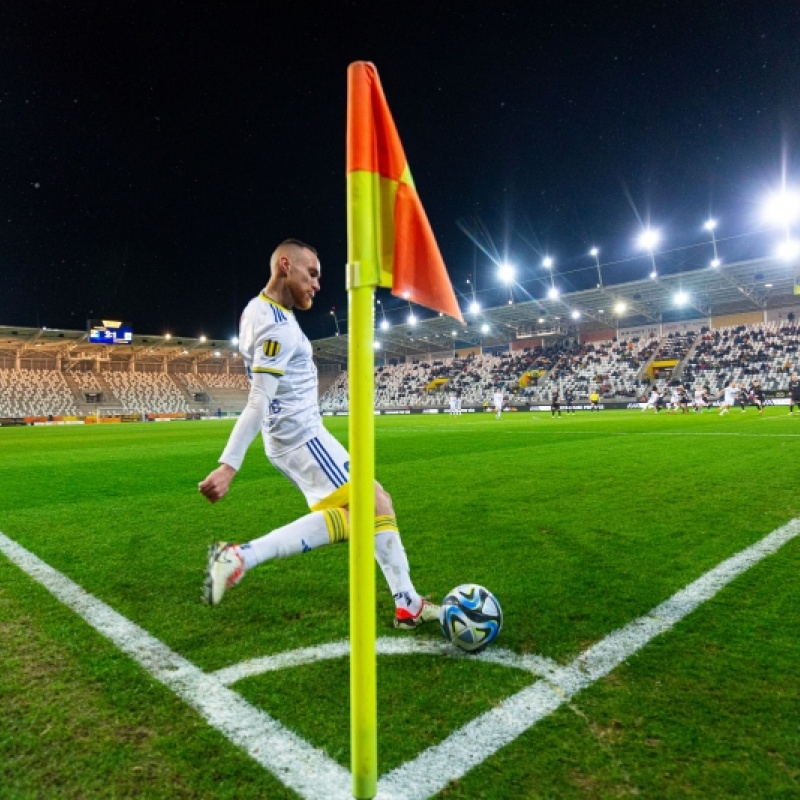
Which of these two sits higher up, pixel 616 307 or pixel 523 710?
pixel 616 307

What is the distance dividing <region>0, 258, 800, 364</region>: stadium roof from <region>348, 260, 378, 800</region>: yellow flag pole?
43.5 metres

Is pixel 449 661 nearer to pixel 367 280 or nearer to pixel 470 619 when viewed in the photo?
pixel 470 619

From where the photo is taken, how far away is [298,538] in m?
2.63

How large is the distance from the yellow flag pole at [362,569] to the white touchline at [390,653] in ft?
0.79

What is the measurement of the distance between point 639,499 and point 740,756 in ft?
15.0

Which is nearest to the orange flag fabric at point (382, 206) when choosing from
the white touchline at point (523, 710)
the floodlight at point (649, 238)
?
the white touchline at point (523, 710)

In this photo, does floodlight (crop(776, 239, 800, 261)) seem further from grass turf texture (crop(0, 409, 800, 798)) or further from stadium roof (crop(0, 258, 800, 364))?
grass turf texture (crop(0, 409, 800, 798))

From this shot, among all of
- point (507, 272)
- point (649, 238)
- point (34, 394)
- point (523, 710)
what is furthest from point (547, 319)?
point (523, 710)

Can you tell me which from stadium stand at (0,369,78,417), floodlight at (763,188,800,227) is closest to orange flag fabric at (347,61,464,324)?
floodlight at (763,188,800,227)

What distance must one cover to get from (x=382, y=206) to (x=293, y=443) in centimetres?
163

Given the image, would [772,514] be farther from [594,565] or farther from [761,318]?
[761,318]

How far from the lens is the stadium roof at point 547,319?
134 ft

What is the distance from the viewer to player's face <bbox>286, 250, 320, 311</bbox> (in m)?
2.92

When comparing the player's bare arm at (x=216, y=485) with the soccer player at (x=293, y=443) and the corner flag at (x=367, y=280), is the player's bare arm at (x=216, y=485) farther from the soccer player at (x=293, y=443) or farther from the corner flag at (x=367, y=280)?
the corner flag at (x=367, y=280)
